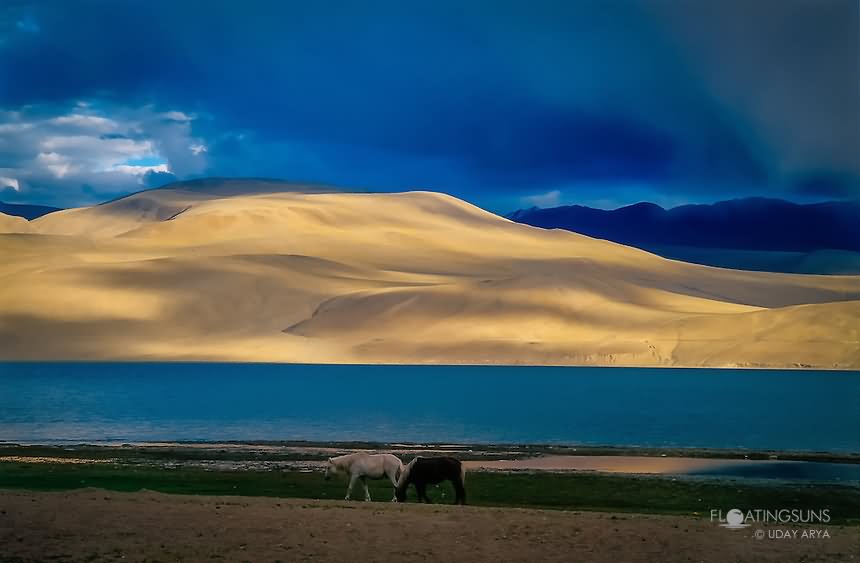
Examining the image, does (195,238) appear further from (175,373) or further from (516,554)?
(516,554)

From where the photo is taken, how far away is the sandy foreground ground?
564 inches

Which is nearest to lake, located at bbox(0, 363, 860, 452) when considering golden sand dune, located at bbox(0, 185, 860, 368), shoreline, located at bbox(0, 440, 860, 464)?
shoreline, located at bbox(0, 440, 860, 464)

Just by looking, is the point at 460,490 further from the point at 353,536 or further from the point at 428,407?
the point at 428,407

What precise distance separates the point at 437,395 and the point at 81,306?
262 feet

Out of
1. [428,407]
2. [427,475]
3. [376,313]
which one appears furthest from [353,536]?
[376,313]

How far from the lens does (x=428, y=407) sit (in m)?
65.4

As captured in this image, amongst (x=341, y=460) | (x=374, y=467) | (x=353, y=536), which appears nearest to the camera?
(x=353, y=536)

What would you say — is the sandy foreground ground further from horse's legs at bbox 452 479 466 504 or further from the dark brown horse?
horse's legs at bbox 452 479 466 504

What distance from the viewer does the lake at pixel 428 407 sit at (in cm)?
4650

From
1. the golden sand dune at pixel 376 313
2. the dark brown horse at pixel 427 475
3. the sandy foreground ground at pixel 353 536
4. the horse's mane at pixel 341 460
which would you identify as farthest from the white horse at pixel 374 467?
the golden sand dune at pixel 376 313

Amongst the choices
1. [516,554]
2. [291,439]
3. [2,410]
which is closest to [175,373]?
[2,410]

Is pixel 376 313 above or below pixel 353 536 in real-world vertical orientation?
above

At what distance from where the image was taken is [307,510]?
58.8 feet

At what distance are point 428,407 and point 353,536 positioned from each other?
50.1 meters
